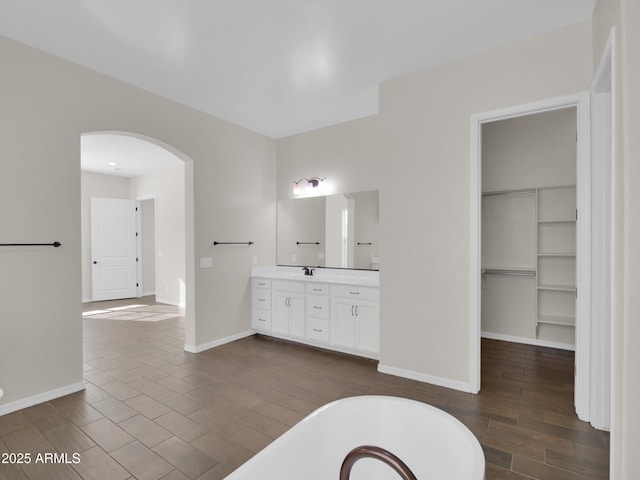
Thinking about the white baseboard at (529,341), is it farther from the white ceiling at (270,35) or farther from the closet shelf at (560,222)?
the white ceiling at (270,35)

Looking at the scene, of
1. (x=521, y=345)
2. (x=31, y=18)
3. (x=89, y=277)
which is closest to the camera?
(x=31, y=18)

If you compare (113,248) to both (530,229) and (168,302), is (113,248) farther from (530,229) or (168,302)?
(530,229)

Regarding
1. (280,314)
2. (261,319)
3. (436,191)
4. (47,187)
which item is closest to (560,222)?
(436,191)

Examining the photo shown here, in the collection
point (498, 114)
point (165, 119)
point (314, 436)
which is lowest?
point (314, 436)

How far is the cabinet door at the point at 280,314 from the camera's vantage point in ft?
14.4

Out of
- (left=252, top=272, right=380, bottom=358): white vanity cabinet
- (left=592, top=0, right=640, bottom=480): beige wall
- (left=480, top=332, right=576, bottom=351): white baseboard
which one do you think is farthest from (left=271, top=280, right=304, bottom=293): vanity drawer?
(left=592, top=0, right=640, bottom=480): beige wall

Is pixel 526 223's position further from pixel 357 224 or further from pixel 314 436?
pixel 314 436

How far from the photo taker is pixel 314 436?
1524 millimetres

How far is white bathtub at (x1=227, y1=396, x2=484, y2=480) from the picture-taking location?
131 cm

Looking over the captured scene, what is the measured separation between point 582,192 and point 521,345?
258 cm

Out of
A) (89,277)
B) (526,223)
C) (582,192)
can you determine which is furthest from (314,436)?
(89,277)

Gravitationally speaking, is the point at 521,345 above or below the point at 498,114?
below

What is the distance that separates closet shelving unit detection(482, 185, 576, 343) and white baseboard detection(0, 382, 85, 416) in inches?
197

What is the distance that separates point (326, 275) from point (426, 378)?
6.12 ft
